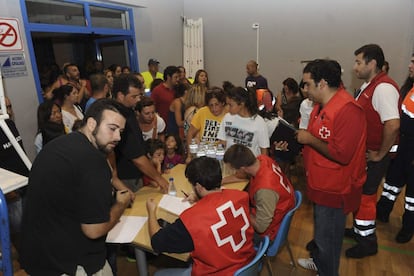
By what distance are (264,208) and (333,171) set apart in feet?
1.62

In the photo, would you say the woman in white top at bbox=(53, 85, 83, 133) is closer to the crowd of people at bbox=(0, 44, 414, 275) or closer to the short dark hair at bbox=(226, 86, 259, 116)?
the crowd of people at bbox=(0, 44, 414, 275)

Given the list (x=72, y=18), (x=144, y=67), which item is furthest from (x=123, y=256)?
(x=144, y=67)

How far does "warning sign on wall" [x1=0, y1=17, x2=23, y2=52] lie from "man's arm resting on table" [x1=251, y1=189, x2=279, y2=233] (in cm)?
342

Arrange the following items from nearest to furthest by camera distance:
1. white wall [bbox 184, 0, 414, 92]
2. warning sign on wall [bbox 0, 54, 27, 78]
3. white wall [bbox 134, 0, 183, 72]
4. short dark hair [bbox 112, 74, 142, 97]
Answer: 1. short dark hair [bbox 112, 74, 142, 97]
2. warning sign on wall [bbox 0, 54, 27, 78]
3. white wall [bbox 184, 0, 414, 92]
4. white wall [bbox 134, 0, 183, 72]

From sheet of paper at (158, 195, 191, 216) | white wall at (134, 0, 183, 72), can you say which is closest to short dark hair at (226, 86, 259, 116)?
sheet of paper at (158, 195, 191, 216)

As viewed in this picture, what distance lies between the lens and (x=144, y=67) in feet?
20.2

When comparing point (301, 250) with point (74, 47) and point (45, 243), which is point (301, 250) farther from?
point (74, 47)

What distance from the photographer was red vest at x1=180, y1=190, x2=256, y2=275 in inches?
56.6

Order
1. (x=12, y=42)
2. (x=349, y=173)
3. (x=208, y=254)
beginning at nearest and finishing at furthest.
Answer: (x=208, y=254) < (x=349, y=173) < (x=12, y=42)

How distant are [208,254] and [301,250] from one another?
68.5 inches

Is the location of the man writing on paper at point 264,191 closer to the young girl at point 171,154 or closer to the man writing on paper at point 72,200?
the man writing on paper at point 72,200

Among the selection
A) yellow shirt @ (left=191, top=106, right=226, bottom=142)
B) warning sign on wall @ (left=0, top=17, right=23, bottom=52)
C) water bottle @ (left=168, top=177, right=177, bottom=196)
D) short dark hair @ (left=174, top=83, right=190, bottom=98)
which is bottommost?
water bottle @ (left=168, top=177, right=177, bottom=196)

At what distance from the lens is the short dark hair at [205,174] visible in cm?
158

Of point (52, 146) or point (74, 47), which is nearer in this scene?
point (52, 146)
